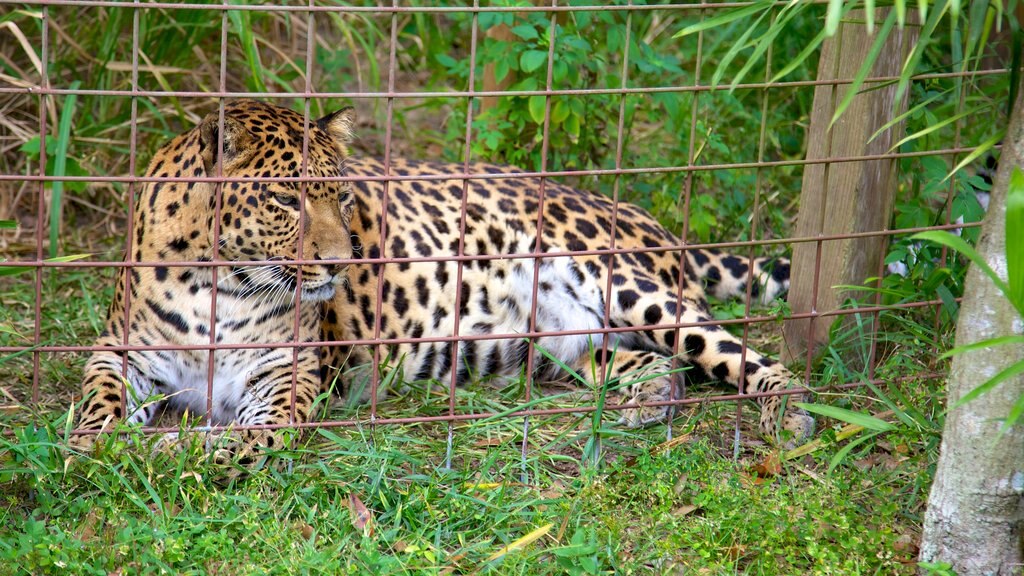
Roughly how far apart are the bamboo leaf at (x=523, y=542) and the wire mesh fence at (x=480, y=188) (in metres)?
0.51

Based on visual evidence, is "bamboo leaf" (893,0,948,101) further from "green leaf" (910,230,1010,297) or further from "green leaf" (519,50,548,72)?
"green leaf" (519,50,548,72)

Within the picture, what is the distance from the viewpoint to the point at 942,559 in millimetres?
3271

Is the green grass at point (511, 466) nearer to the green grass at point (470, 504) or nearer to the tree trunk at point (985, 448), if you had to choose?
the green grass at point (470, 504)

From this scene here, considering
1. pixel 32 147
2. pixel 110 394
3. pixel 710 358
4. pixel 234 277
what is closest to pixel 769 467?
pixel 710 358

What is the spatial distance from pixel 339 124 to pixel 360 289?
0.79 metres

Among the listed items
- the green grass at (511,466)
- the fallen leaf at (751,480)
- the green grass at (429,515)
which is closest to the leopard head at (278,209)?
the green grass at (511,466)

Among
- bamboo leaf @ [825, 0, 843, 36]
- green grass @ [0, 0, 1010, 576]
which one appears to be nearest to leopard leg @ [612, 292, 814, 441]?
green grass @ [0, 0, 1010, 576]

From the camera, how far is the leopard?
3916mm

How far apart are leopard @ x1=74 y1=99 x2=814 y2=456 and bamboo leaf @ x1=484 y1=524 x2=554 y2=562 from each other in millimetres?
630

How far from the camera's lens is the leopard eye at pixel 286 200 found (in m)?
4.22

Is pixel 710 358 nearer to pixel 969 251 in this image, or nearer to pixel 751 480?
pixel 751 480

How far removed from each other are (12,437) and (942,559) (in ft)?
9.83

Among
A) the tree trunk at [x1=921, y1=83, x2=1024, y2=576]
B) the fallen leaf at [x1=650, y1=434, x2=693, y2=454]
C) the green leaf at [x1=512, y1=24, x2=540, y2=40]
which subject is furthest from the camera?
the green leaf at [x1=512, y1=24, x2=540, y2=40]

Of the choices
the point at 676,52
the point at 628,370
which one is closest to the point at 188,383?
the point at 628,370
